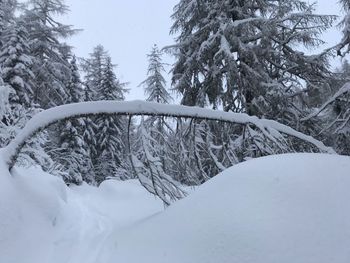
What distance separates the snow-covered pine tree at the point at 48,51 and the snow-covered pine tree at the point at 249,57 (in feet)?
55.0

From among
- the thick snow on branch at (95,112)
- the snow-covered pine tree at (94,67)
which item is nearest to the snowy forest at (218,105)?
the thick snow on branch at (95,112)

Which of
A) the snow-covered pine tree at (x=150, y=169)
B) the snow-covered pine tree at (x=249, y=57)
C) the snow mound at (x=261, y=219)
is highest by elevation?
the snow-covered pine tree at (x=249, y=57)

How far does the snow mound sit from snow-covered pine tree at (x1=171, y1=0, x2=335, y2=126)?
708 centimetres

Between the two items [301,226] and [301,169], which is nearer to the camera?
[301,226]

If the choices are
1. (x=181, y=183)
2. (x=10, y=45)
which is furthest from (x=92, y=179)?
(x=181, y=183)

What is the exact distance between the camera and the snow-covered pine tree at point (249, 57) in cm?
1077

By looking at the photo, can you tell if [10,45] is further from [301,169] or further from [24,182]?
[301,169]

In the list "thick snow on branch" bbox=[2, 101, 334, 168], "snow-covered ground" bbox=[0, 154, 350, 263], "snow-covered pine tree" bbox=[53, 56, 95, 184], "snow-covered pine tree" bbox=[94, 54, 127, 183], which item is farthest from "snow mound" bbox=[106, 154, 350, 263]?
"snow-covered pine tree" bbox=[94, 54, 127, 183]

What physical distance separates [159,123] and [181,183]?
3.70 ft

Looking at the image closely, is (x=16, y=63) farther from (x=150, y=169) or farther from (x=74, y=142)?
(x=150, y=169)

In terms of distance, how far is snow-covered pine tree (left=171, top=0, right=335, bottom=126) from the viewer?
35.3 feet

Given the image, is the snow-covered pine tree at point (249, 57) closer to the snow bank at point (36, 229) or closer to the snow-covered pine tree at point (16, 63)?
the snow bank at point (36, 229)

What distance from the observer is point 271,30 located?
1058 centimetres

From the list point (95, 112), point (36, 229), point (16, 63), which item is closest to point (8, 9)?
point (16, 63)
